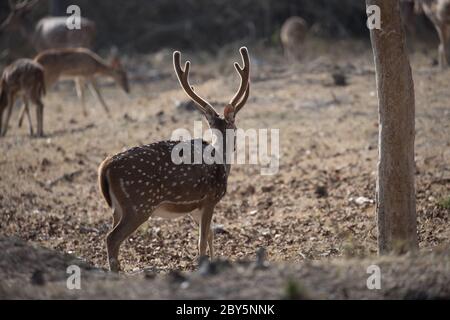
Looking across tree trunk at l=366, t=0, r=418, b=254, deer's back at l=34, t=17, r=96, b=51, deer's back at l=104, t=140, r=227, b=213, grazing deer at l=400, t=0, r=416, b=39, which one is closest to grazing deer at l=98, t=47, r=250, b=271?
deer's back at l=104, t=140, r=227, b=213

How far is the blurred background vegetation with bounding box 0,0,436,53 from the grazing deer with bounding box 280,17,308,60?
5.31 ft

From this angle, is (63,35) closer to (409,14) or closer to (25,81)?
(25,81)

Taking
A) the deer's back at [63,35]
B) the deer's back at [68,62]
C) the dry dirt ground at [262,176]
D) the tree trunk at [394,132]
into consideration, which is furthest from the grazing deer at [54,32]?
the tree trunk at [394,132]

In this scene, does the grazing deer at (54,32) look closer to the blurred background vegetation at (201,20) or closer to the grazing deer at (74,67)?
the blurred background vegetation at (201,20)

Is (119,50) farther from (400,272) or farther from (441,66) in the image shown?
(400,272)

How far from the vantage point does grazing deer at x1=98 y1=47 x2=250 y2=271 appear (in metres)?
8.09

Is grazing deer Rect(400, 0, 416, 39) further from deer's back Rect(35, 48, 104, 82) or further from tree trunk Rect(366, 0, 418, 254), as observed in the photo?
tree trunk Rect(366, 0, 418, 254)

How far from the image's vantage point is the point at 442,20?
59.3 feet

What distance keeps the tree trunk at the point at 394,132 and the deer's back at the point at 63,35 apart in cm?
1604

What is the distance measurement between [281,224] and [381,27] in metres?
3.56

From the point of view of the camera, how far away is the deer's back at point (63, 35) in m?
22.8

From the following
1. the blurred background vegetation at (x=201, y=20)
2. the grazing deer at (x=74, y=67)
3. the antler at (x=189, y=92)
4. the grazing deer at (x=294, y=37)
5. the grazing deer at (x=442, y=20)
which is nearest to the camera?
the antler at (x=189, y=92)
